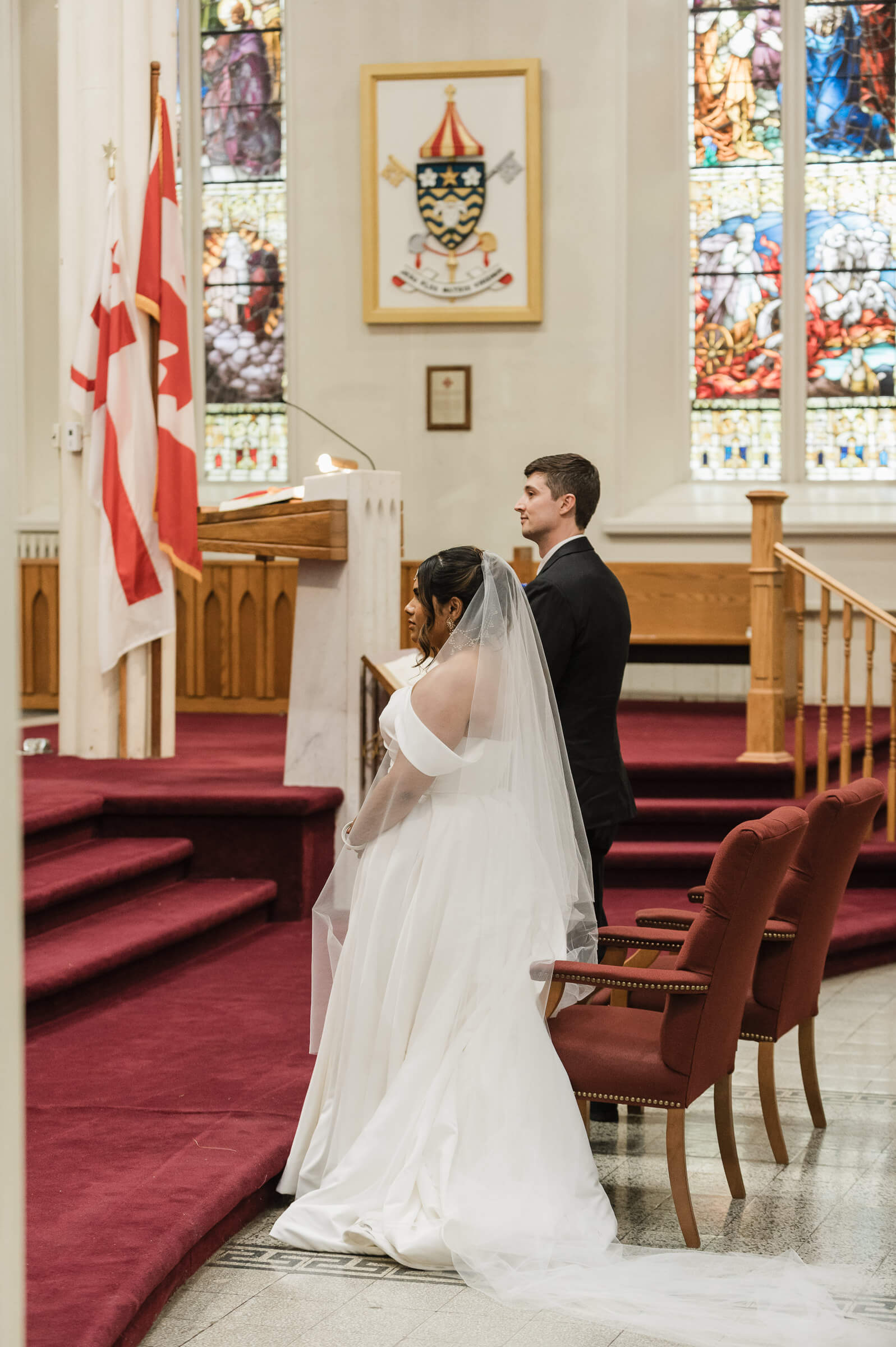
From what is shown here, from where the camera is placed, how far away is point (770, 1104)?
12.6 ft

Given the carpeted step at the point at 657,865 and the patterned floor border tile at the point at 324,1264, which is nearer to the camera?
the patterned floor border tile at the point at 324,1264

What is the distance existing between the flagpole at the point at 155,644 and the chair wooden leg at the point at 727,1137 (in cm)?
368

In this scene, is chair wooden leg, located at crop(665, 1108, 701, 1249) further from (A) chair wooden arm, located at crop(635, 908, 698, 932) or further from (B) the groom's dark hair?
(B) the groom's dark hair

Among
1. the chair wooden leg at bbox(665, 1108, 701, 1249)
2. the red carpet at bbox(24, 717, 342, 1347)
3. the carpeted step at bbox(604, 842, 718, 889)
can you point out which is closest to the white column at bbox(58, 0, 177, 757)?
the red carpet at bbox(24, 717, 342, 1347)

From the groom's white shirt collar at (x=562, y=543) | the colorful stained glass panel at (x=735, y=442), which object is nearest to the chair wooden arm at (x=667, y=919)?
the groom's white shirt collar at (x=562, y=543)

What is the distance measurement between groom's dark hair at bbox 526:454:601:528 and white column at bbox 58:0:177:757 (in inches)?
126

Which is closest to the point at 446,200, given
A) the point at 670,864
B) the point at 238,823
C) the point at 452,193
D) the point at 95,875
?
the point at 452,193

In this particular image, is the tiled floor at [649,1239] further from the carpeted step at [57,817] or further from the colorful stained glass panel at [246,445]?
the colorful stained glass panel at [246,445]

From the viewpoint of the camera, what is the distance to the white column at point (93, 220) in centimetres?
647

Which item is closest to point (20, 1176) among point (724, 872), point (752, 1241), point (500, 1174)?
point (500, 1174)

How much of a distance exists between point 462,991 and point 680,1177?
1.94 ft

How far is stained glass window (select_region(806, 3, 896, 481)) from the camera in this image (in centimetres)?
933

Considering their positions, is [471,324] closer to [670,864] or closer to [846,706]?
[846,706]

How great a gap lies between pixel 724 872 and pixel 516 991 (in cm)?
49
